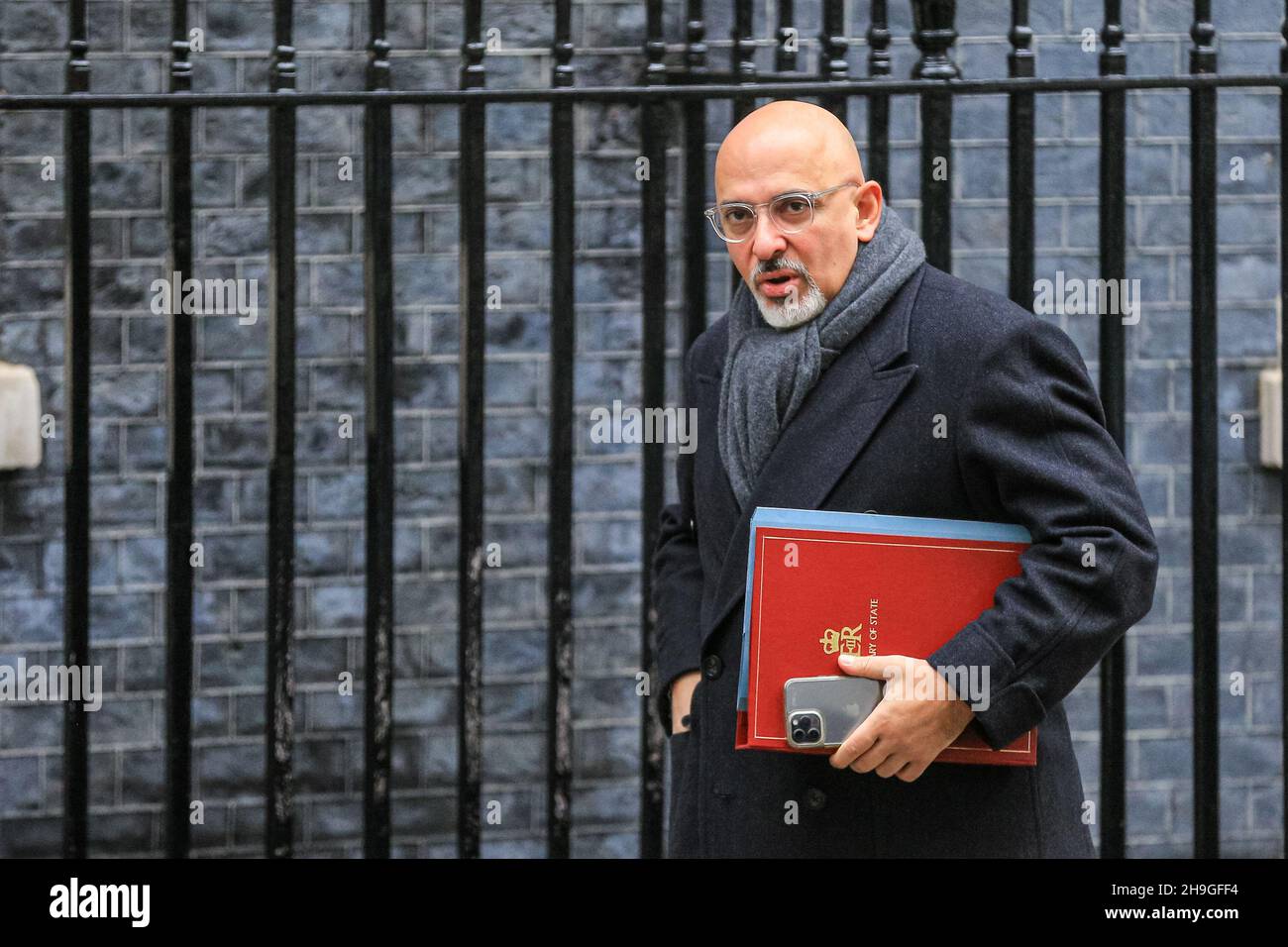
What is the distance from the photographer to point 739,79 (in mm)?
3191

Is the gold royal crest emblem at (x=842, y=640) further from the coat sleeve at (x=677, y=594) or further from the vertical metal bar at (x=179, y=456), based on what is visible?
the vertical metal bar at (x=179, y=456)

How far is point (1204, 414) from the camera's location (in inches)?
130

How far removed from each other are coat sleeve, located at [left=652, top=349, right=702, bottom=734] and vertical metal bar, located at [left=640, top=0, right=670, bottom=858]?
182mm

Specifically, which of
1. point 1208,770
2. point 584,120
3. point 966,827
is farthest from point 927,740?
point 584,120

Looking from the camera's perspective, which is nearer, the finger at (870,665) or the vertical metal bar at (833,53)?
the finger at (870,665)

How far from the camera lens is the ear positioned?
2652mm

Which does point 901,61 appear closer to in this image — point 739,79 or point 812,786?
point 739,79

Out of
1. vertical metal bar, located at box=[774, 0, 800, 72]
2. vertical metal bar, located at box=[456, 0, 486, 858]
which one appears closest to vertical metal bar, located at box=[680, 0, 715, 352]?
vertical metal bar, located at box=[774, 0, 800, 72]

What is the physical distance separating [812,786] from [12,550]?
3.04m

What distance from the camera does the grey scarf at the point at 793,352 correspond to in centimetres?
264

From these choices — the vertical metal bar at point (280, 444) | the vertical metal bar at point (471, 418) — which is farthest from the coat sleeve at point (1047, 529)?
the vertical metal bar at point (280, 444)

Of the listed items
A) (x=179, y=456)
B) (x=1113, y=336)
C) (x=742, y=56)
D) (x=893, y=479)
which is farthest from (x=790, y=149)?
(x=179, y=456)

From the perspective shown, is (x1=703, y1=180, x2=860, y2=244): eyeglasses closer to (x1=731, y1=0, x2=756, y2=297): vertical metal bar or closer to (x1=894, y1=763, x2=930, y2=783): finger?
(x1=731, y1=0, x2=756, y2=297): vertical metal bar

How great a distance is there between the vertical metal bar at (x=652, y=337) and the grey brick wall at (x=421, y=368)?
5.11ft
